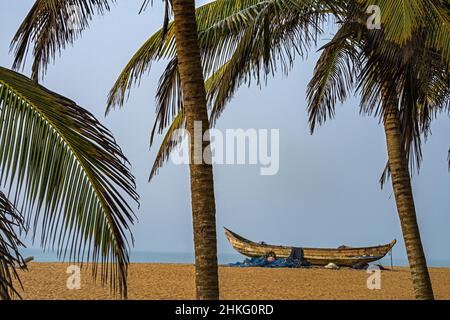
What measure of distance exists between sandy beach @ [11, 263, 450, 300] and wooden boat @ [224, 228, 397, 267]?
79.4 inches

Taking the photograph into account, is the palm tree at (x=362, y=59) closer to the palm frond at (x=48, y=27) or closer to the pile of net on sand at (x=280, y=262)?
the palm frond at (x=48, y=27)

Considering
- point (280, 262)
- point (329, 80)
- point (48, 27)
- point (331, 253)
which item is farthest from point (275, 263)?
point (48, 27)

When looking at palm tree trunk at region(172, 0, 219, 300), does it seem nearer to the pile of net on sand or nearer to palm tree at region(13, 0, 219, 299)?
palm tree at region(13, 0, 219, 299)

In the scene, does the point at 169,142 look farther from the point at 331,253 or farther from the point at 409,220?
the point at 331,253

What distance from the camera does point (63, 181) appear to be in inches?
161

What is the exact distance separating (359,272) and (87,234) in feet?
50.9

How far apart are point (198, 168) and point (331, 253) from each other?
15.7 m

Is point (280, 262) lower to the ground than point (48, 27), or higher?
lower

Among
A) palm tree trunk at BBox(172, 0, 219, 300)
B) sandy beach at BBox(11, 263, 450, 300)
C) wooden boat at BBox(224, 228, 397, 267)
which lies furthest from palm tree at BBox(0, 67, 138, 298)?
wooden boat at BBox(224, 228, 397, 267)

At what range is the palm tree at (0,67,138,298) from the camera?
3965 millimetres

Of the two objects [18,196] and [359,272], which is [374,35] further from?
[359,272]

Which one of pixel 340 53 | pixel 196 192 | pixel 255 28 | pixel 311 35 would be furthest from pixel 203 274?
pixel 340 53

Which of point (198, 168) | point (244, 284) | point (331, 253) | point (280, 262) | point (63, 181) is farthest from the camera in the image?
point (331, 253)

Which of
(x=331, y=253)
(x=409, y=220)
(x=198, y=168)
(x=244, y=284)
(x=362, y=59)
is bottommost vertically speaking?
(x=244, y=284)
